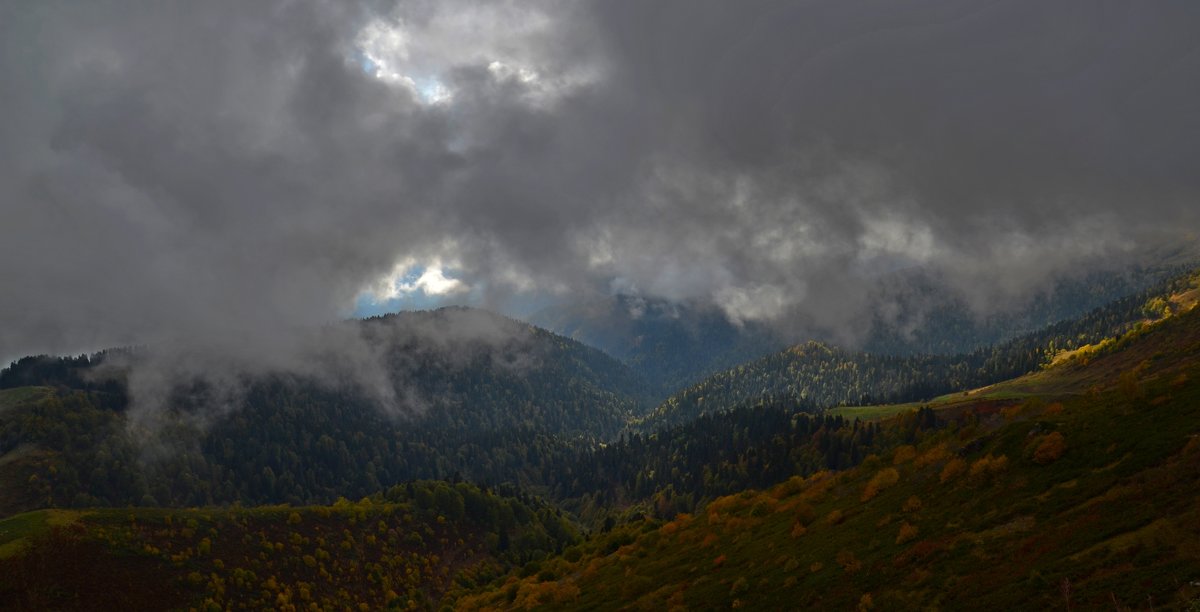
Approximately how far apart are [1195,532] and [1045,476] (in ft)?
35.6

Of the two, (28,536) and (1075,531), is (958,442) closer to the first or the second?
(1075,531)

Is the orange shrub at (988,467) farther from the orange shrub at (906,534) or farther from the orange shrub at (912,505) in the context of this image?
the orange shrub at (906,534)

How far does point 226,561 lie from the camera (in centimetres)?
14325

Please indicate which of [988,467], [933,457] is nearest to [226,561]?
[933,457]

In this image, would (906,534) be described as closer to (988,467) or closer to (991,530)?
(991,530)

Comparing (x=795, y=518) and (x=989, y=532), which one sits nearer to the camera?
(x=989, y=532)

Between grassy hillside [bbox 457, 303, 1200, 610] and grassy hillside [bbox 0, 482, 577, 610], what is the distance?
254 feet

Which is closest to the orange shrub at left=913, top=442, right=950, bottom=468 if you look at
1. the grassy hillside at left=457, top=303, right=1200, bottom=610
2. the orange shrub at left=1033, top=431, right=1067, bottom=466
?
the grassy hillside at left=457, top=303, right=1200, bottom=610

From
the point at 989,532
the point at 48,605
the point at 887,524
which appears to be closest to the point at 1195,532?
the point at 989,532

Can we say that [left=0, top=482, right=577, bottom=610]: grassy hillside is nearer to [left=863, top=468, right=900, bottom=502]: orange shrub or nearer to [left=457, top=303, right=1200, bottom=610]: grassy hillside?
[left=457, top=303, right=1200, bottom=610]: grassy hillside

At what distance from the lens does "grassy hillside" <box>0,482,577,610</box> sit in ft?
376

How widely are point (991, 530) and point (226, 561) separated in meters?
169

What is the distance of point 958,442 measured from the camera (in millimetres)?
41500

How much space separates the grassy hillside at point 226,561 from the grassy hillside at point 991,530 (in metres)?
77.3
